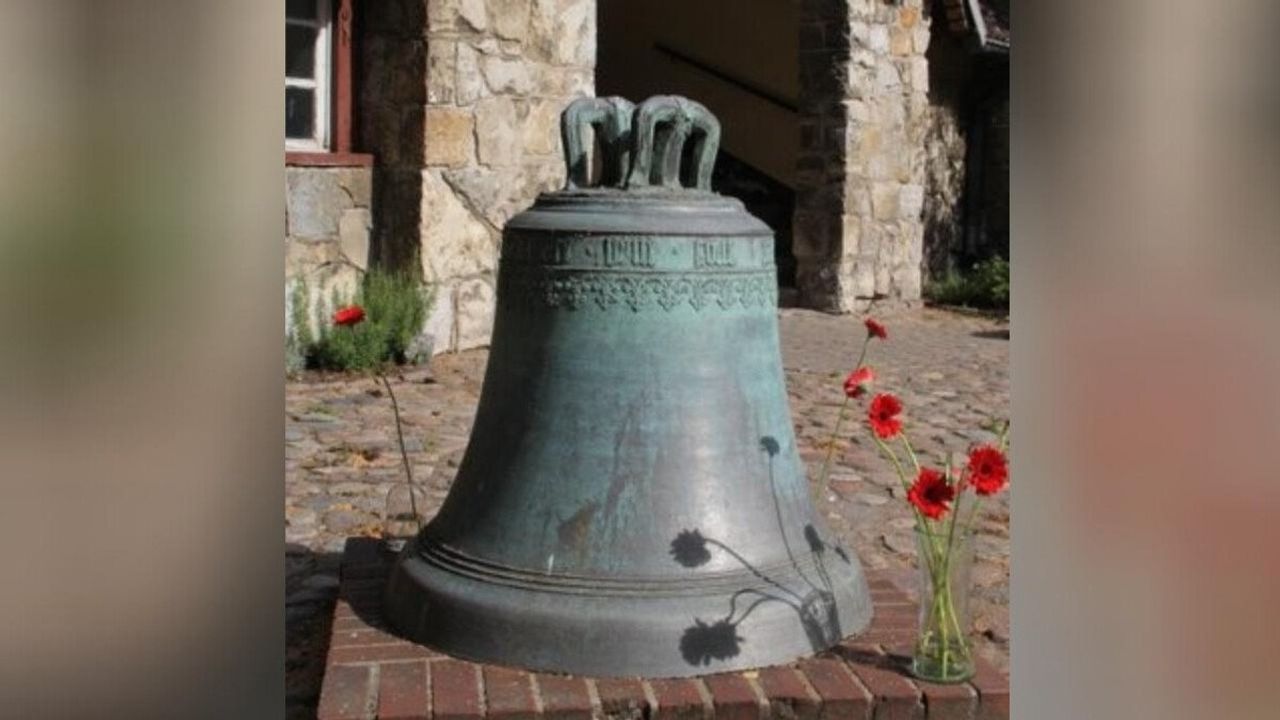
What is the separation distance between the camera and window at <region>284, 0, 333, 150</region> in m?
7.12

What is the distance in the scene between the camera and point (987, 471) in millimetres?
2348

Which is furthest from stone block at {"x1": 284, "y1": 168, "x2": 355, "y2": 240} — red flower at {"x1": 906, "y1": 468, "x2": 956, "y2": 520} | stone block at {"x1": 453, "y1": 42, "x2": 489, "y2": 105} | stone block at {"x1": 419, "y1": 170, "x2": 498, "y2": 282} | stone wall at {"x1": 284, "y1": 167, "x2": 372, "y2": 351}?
red flower at {"x1": 906, "y1": 468, "x2": 956, "y2": 520}

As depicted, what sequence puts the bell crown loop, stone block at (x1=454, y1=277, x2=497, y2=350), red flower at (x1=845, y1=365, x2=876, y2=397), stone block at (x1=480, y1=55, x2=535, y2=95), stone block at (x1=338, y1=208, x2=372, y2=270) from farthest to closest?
stone block at (x1=454, y1=277, x2=497, y2=350)
stone block at (x1=480, y1=55, x2=535, y2=95)
stone block at (x1=338, y1=208, x2=372, y2=270)
red flower at (x1=845, y1=365, x2=876, y2=397)
the bell crown loop

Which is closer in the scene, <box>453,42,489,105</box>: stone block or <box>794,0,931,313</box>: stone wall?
<box>453,42,489,105</box>: stone block

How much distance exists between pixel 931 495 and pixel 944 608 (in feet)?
0.86

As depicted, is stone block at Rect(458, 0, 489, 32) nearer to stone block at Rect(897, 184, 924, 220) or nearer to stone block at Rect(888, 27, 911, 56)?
stone block at Rect(888, 27, 911, 56)

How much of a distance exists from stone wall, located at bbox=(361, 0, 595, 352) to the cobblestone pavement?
462 mm

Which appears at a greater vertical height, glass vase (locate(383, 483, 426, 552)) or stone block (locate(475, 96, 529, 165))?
stone block (locate(475, 96, 529, 165))

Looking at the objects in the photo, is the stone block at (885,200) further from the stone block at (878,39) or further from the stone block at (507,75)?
the stone block at (507,75)

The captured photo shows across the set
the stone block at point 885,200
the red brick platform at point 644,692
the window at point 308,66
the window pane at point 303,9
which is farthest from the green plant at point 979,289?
the red brick platform at point 644,692
